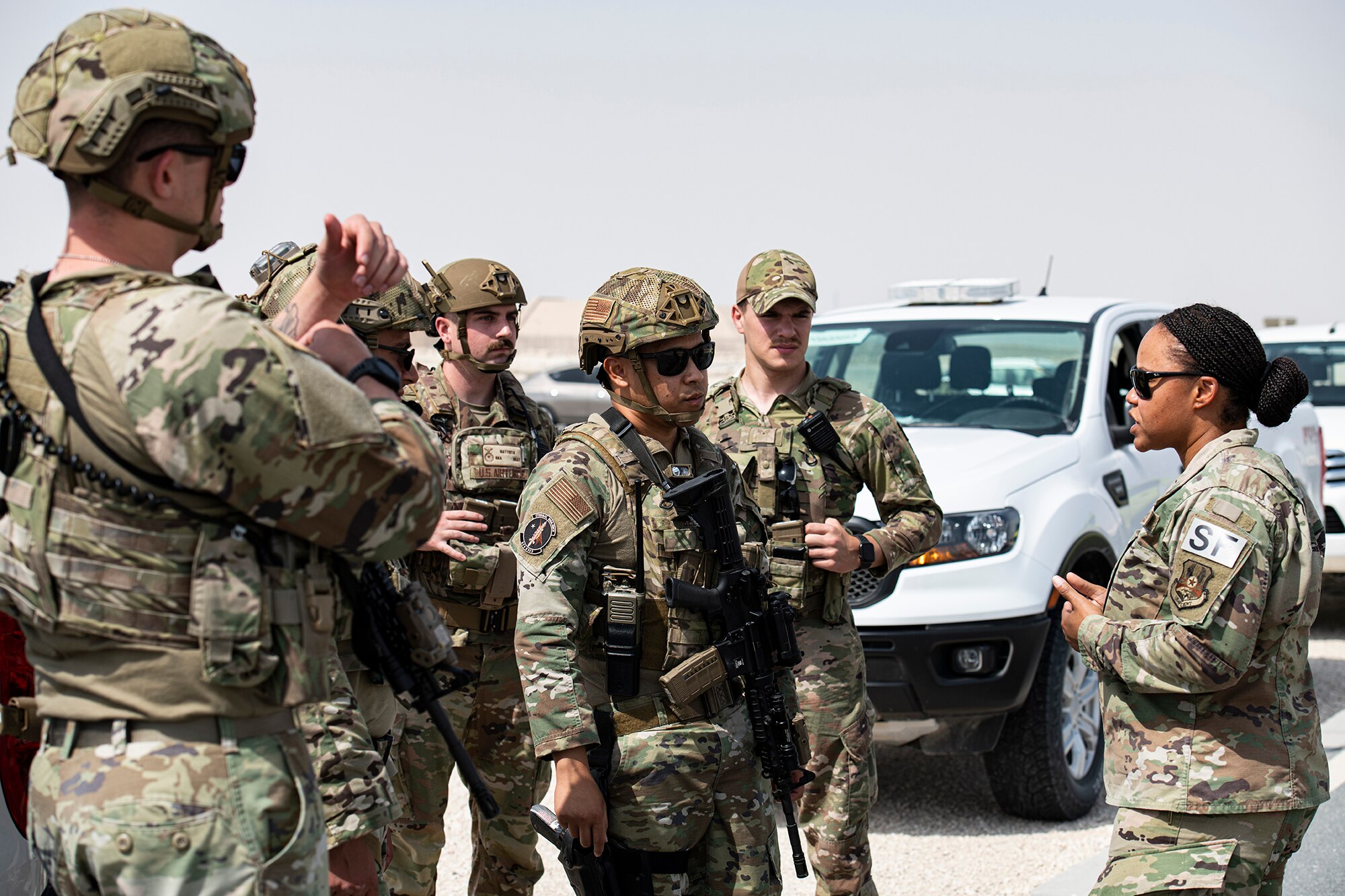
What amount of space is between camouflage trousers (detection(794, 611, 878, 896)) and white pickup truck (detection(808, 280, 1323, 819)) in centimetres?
110

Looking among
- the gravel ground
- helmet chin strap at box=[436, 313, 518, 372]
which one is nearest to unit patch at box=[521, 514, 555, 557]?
helmet chin strap at box=[436, 313, 518, 372]

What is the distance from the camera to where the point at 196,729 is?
6.52 ft

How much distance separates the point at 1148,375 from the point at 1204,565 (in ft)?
1.86

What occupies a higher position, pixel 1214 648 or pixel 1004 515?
pixel 1214 648

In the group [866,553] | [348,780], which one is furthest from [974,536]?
[348,780]

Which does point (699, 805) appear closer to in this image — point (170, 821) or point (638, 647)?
point (638, 647)

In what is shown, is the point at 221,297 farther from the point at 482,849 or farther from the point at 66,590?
the point at 482,849

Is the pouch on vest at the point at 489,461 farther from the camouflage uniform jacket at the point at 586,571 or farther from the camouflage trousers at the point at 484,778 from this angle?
the camouflage uniform jacket at the point at 586,571

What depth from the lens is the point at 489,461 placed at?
4.46 m

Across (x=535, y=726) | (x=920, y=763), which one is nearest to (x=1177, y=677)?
(x=535, y=726)

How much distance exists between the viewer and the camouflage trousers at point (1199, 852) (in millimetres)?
2992

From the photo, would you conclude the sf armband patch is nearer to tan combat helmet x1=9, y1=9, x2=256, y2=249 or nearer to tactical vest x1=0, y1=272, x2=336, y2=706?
tactical vest x1=0, y1=272, x2=336, y2=706

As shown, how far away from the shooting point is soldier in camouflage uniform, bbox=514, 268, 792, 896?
121 inches

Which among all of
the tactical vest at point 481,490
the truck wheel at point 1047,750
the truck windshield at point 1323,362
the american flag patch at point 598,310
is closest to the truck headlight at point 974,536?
the truck wheel at point 1047,750
